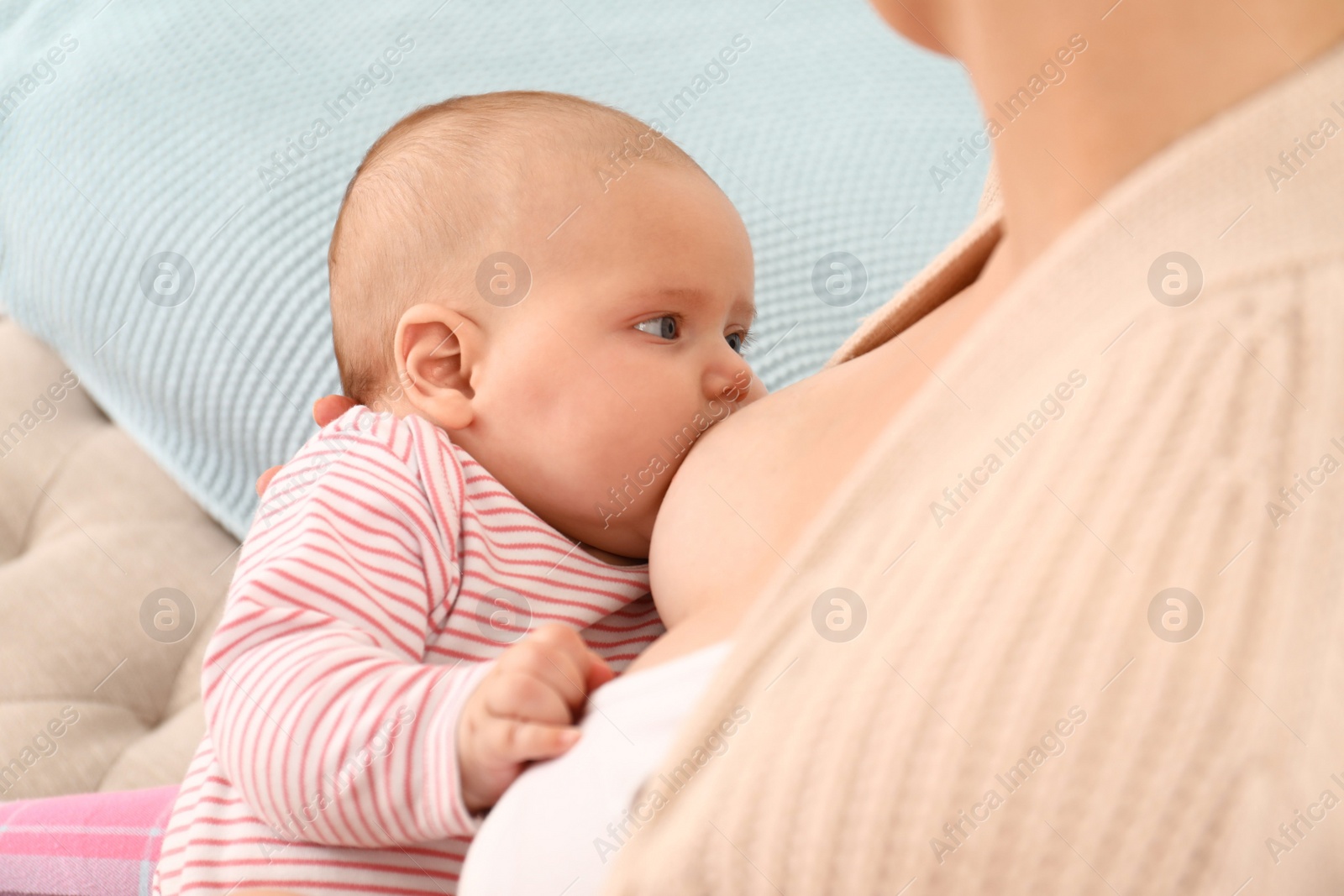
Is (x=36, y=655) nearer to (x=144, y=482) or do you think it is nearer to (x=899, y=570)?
(x=144, y=482)

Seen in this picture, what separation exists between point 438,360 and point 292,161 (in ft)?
2.00

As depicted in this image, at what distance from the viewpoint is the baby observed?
526 millimetres

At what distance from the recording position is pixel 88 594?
110 centimetres

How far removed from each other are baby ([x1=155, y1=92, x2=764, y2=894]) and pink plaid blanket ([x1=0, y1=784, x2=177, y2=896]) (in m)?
0.12

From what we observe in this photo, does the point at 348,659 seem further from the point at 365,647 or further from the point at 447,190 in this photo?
the point at 447,190

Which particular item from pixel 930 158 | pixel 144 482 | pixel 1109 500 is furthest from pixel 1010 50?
pixel 144 482

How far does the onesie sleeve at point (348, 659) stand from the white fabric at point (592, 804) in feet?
0.22

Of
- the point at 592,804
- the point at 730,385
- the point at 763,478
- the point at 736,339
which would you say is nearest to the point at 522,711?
the point at 592,804

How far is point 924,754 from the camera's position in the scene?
1.19 ft

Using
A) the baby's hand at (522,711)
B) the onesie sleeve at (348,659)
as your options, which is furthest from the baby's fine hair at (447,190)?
the baby's hand at (522,711)

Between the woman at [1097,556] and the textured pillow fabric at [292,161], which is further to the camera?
the textured pillow fabric at [292,161]

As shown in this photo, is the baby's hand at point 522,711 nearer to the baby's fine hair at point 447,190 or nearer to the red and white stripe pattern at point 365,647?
the red and white stripe pattern at point 365,647

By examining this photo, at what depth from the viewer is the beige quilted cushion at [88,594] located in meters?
0.98

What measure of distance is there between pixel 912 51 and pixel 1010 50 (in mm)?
1247
